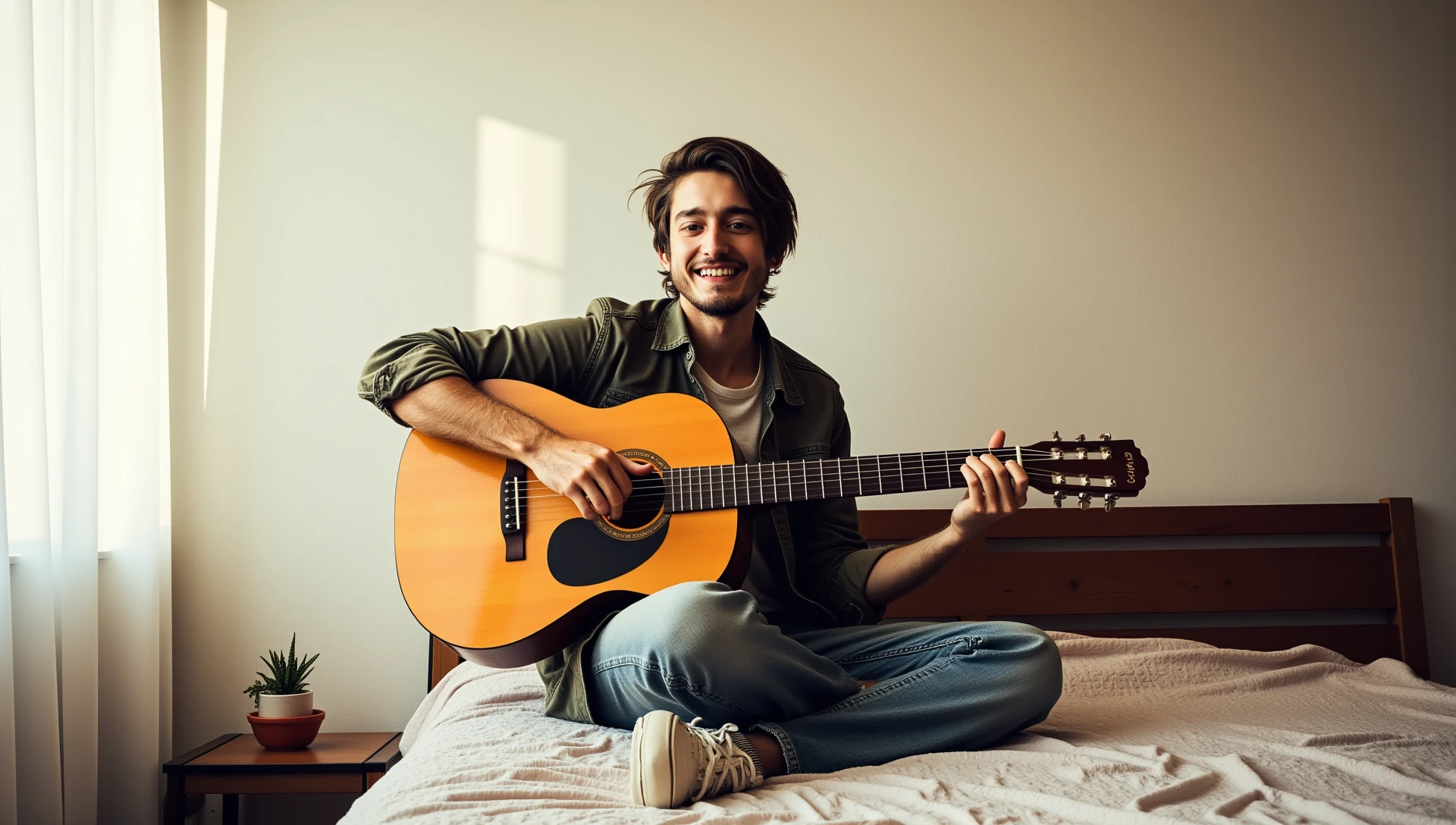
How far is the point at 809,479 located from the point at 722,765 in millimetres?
559

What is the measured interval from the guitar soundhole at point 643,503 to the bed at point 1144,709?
319mm

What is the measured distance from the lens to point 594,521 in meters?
1.56

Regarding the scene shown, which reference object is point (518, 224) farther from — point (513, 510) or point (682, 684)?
point (682, 684)

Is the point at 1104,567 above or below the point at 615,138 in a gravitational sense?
below

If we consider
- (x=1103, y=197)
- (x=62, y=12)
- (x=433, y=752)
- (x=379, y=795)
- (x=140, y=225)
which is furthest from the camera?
(x=1103, y=197)

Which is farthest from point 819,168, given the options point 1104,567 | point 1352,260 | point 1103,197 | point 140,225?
point 140,225

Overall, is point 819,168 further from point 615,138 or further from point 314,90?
point 314,90

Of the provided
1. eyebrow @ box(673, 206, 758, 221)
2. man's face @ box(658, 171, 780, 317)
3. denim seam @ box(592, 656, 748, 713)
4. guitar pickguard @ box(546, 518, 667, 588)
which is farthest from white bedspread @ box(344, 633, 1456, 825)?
eyebrow @ box(673, 206, 758, 221)

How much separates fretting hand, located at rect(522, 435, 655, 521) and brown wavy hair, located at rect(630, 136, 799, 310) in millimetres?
519

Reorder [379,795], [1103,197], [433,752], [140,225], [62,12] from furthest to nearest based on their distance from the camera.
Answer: [1103,197]
[140,225]
[62,12]
[433,752]
[379,795]

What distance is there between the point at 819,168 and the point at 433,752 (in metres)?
1.75

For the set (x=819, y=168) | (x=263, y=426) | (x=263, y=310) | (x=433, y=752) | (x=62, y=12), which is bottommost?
(x=433, y=752)

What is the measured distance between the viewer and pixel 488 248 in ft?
8.14

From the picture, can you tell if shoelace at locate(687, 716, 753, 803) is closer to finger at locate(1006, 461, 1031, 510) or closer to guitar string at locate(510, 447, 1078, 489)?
guitar string at locate(510, 447, 1078, 489)
